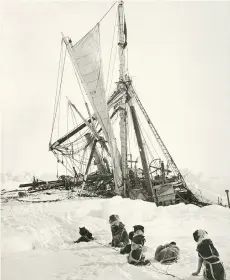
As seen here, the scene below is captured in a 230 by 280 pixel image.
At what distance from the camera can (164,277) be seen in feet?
15.1

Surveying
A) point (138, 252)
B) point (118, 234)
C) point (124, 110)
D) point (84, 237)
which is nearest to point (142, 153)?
point (124, 110)

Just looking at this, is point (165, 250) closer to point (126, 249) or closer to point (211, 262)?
point (126, 249)

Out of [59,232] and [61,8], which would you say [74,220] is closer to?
[59,232]

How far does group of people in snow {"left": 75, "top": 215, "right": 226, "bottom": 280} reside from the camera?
421 cm

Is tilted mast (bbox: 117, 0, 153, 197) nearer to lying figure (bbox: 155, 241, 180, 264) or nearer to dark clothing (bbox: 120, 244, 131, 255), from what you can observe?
dark clothing (bbox: 120, 244, 131, 255)

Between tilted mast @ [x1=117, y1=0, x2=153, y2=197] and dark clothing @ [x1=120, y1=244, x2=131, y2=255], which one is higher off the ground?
tilted mast @ [x1=117, y1=0, x2=153, y2=197]

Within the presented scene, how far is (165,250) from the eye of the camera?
534cm

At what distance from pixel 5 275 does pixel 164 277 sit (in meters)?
2.72

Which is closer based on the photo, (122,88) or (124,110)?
(124,110)

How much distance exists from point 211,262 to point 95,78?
492 inches

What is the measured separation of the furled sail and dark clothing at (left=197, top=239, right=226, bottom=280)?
10183 millimetres

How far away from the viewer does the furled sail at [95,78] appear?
47.9 ft

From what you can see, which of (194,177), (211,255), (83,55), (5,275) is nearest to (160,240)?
(211,255)

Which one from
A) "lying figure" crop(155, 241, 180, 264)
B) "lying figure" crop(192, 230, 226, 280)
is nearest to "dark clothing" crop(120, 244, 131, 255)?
"lying figure" crop(155, 241, 180, 264)
